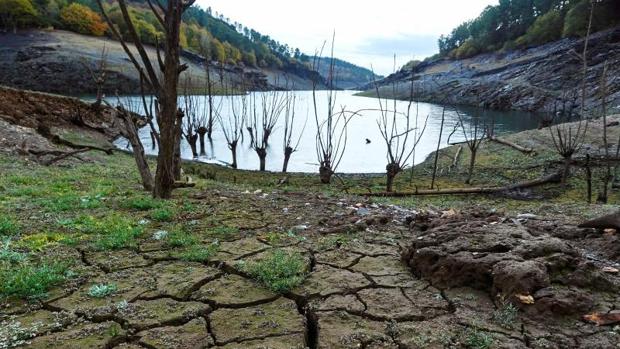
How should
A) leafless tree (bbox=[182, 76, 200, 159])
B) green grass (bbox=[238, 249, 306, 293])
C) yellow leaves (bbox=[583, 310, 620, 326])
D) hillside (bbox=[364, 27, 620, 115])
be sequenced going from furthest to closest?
hillside (bbox=[364, 27, 620, 115]) < leafless tree (bbox=[182, 76, 200, 159]) < green grass (bbox=[238, 249, 306, 293]) < yellow leaves (bbox=[583, 310, 620, 326])

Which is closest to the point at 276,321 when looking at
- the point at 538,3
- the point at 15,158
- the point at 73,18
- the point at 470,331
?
the point at 470,331

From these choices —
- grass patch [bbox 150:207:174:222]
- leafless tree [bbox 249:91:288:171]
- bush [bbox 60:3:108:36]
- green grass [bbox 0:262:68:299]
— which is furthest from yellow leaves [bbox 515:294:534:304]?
bush [bbox 60:3:108:36]

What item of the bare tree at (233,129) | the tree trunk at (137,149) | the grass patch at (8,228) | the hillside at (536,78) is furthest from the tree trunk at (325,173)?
the hillside at (536,78)

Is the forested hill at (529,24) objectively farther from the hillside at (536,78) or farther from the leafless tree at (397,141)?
the leafless tree at (397,141)

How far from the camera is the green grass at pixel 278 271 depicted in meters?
4.32

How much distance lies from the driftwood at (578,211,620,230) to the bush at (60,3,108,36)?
8960 centimetres

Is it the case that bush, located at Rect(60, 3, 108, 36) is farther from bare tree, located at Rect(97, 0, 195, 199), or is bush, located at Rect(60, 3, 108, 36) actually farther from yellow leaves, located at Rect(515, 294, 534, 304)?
yellow leaves, located at Rect(515, 294, 534, 304)

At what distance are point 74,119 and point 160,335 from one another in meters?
23.4

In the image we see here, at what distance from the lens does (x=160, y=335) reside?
343 cm

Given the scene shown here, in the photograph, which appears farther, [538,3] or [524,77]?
Answer: [538,3]

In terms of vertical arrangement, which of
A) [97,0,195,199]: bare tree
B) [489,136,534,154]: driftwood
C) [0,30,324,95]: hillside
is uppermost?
[0,30,324,95]: hillside

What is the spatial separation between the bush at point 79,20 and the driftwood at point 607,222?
89.6 m

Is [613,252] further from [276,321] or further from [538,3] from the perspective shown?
[538,3]

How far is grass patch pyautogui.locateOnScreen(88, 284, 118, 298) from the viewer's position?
13.1ft
